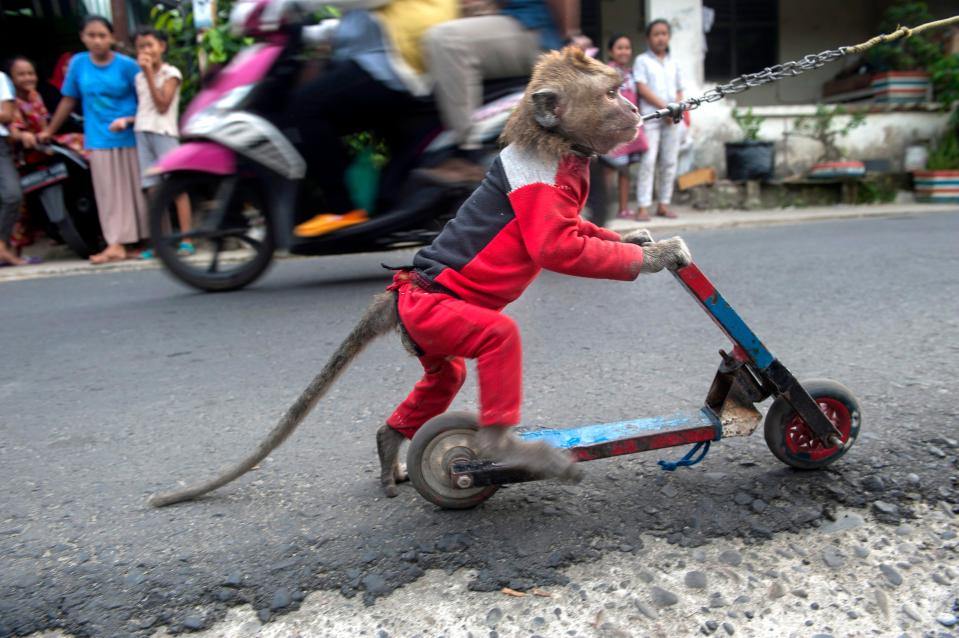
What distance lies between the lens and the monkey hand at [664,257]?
2057 mm

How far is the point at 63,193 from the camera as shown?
295 inches

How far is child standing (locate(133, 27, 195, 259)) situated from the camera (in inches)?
271

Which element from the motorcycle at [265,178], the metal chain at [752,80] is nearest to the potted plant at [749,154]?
the motorcycle at [265,178]

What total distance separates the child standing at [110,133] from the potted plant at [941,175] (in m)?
8.64

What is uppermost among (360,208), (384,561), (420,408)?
(360,208)

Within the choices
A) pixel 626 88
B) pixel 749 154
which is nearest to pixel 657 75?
pixel 626 88

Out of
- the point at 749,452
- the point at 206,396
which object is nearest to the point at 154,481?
the point at 206,396

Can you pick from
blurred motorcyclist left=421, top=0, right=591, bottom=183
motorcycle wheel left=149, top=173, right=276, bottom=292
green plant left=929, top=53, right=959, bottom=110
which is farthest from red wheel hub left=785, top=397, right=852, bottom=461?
green plant left=929, top=53, right=959, bottom=110

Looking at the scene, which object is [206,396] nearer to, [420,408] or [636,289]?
[420,408]

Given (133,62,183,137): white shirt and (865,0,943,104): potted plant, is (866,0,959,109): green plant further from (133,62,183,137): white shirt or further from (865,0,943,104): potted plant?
(133,62,183,137): white shirt

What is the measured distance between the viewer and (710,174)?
31.4 feet

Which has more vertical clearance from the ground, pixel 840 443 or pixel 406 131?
pixel 406 131

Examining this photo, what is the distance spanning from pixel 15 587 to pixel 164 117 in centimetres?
593

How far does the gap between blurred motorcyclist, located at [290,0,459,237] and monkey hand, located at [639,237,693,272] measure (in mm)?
3172
